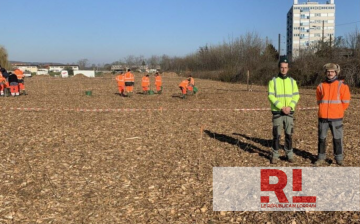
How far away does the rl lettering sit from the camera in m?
4.39

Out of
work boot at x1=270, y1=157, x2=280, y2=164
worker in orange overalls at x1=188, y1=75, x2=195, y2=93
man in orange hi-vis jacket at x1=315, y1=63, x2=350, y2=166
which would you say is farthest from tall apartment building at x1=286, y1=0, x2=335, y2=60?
work boot at x1=270, y1=157, x2=280, y2=164

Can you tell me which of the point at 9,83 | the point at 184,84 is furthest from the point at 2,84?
the point at 184,84

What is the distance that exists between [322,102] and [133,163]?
143 inches

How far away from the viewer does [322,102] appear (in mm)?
5734

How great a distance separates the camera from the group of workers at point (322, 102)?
18.4ft

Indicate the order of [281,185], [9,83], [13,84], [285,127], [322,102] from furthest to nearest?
[13,84], [9,83], [285,127], [322,102], [281,185]

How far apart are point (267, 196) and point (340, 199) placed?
37.5 inches

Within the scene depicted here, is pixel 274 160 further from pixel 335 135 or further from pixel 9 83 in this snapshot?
pixel 9 83

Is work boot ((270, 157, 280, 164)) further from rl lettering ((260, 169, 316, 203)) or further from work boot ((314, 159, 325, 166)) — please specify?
work boot ((314, 159, 325, 166))

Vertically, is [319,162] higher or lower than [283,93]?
lower

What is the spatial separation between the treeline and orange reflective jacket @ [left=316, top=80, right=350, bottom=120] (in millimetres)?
1767

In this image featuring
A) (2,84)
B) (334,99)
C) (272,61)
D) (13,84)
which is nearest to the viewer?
(334,99)

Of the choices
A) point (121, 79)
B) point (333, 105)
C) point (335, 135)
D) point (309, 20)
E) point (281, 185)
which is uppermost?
point (309, 20)

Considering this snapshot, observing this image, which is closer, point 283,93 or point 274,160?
point 283,93
